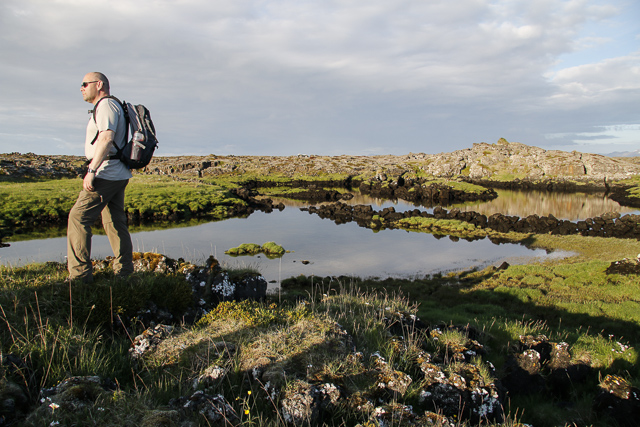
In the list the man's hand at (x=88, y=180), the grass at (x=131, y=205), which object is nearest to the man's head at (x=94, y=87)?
the man's hand at (x=88, y=180)

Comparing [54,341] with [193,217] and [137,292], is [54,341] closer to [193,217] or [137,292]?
[137,292]

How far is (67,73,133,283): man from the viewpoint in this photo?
684cm

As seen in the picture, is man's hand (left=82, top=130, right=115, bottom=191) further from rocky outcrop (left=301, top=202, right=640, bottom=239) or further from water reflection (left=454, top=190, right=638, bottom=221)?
water reflection (left=454, top=190, right=638, bottom=221)

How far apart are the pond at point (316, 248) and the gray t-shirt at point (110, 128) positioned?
1203 centimetres

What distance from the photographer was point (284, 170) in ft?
405

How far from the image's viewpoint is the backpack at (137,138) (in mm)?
7367

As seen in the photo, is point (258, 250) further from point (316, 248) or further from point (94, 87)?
point (94, 87)

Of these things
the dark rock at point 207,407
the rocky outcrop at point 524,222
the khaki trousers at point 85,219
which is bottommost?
the rocky outcrop at point 524,222

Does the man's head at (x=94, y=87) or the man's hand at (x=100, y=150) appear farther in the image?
the man's head at (x=94, y=87)

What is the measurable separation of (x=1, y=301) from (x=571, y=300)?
63.2 ft

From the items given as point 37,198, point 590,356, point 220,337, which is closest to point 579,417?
point 590,356

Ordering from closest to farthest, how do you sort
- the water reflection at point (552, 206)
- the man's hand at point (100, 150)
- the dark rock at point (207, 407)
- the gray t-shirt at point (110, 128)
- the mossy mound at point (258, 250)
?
1. the dark rock at point (207, 407)
2. the man's hand at point (100, 150)
3. the gray t-shirt at point (110, 128)
4. the mossy mound at point (258, 250)
5. the water reflection at point (552, 206)

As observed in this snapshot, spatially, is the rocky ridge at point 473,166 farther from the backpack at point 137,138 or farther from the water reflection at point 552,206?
the backpack at point 137,138

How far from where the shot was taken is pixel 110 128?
270 inches
